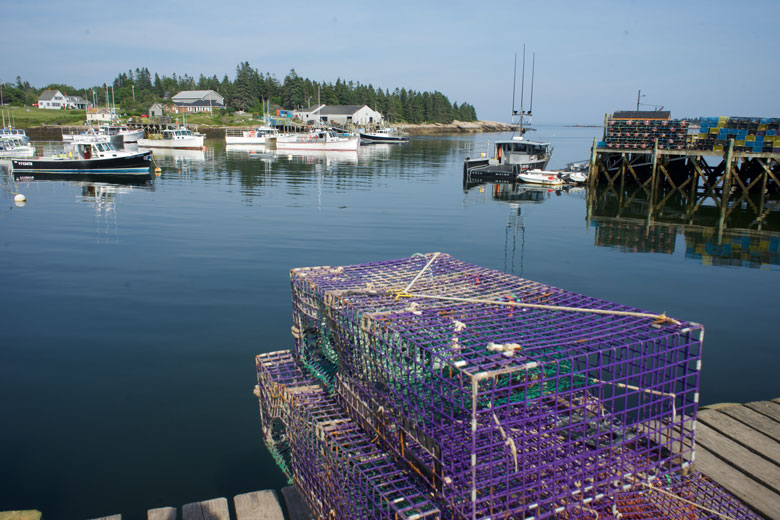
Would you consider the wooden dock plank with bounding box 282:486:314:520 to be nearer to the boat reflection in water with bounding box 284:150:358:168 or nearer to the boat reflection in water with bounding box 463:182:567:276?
the boat reflection in water with bounding box 463:182:567:276

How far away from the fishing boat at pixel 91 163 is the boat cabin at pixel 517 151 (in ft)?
74.1

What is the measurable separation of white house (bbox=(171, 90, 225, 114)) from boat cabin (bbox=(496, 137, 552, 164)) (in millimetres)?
89023

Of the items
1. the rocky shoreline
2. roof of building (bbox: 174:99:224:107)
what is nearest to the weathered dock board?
the rocky shoreline

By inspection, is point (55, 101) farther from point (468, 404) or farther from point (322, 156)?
point (468, 404)

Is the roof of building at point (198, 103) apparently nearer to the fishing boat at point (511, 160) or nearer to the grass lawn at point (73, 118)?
the grass lawn at point (73, 118)

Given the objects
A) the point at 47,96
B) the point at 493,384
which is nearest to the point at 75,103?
the point at 47,96

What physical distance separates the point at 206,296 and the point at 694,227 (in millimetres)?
18590

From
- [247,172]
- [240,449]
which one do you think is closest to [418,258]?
[240,449]

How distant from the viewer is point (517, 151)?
38219mm

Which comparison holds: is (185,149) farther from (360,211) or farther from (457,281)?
(457,281)

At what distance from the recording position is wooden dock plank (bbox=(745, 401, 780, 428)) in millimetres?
5336

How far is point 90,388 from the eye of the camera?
7.38 m

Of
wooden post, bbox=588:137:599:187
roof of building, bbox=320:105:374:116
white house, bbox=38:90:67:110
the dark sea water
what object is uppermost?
white house, bbox=38:90:67:110

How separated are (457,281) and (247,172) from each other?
36.0 meters
